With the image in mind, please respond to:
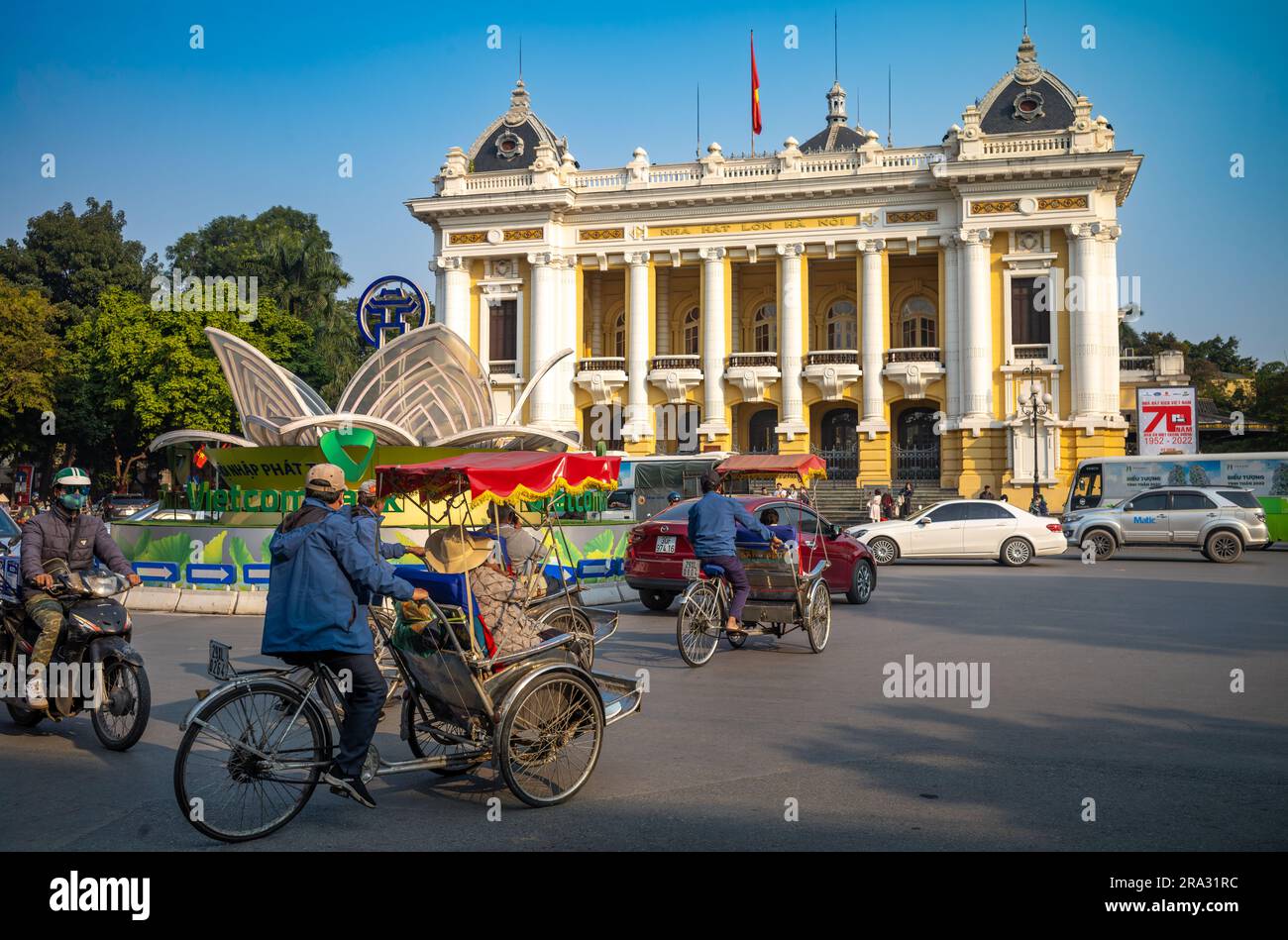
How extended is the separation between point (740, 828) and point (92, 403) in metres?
48.5

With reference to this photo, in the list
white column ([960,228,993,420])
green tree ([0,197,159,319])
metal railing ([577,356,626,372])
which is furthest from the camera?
green tree ([0,197,159,319])

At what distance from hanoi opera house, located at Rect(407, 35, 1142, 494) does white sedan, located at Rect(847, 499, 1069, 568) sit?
52.2 feet

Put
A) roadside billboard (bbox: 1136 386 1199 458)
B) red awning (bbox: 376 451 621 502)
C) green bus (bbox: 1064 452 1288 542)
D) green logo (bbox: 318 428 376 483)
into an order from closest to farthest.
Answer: red awning (bbox: 376 451 621 502)
green logo (bbox: 318 428 376 483)
green bus (bbox: 1064 452 1288 542)
roadside billboard (bbox: 1136 386 1199 458)

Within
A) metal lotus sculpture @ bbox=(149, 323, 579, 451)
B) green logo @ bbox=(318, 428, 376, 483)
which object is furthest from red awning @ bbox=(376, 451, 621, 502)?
metal lotus sculpture @ bbox=(149, 323, 579, 451)

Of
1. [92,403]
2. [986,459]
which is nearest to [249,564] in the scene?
[986,459]

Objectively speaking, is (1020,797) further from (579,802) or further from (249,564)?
(249,564)

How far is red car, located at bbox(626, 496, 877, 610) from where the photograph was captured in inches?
569

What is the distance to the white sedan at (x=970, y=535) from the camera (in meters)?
23.0

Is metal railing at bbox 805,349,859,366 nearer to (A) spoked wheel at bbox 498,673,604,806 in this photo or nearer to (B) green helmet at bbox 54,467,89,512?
(B) green helmet at bbox 54,467,89,512

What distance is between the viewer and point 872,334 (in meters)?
41.2

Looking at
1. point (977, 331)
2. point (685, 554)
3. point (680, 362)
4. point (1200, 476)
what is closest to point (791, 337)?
point (680, 362)

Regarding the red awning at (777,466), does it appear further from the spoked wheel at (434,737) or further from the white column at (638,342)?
the white column at (638,342)

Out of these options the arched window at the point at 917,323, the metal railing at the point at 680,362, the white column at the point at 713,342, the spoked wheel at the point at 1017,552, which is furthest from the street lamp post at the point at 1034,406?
the spoked wheel at the point at 1017,552

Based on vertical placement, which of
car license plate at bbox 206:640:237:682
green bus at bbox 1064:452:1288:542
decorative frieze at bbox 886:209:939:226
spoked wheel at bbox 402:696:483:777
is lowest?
spoked wheel at bbox 402:696:483:777
